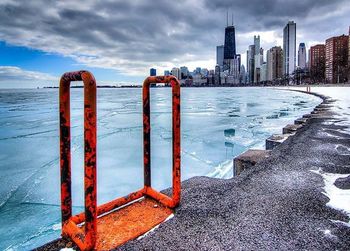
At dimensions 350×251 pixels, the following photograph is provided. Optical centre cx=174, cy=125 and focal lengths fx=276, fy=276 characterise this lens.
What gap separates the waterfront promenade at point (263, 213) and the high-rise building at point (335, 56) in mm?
139170

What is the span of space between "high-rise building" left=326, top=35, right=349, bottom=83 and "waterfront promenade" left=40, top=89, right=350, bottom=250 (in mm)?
139170

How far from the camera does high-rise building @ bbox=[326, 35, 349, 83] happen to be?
133 metres

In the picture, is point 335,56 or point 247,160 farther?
point 335,56

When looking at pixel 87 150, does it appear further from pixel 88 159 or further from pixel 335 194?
pixel 335 194

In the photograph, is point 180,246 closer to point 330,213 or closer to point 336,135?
point 330,213

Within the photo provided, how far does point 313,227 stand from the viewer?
226 centimetres

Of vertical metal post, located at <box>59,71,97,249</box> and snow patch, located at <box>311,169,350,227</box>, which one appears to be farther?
snow patch, located at <box>311,169,350,227</box>

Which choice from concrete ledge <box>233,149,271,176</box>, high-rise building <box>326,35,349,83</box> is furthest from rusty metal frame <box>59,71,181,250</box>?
high-rise building <box>326,35,349,83</box>

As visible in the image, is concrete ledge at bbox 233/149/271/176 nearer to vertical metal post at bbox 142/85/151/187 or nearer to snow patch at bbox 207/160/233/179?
snow patch at bbox 207/160/233/179

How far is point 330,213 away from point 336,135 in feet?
14.9

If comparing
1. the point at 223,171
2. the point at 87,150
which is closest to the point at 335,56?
the point at 223,171

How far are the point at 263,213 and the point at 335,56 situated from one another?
571 ft

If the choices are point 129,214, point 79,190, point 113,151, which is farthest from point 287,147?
point 113,151

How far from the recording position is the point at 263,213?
2498mm
